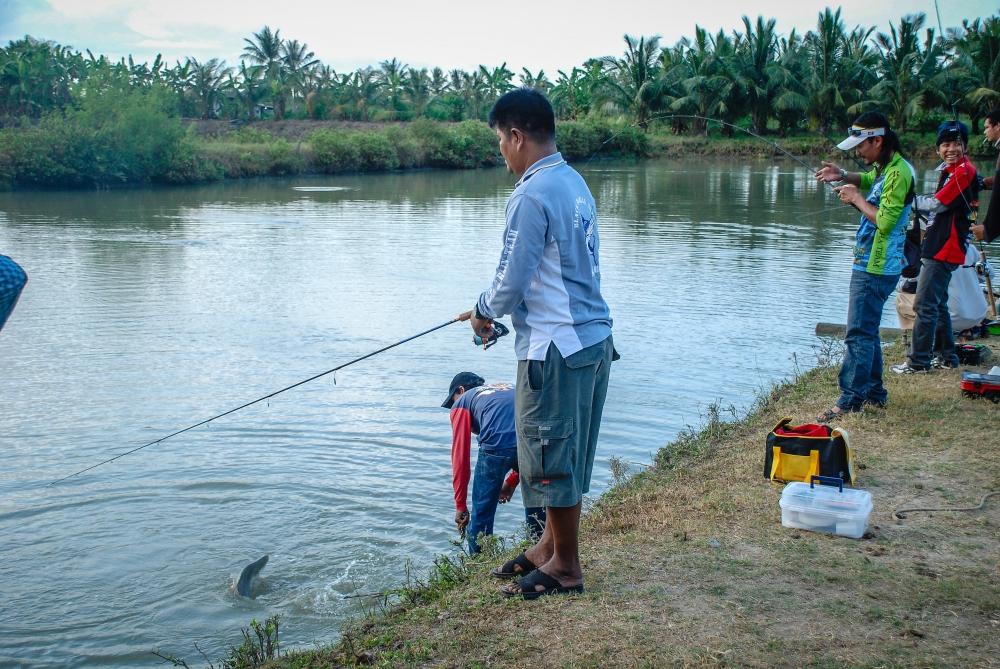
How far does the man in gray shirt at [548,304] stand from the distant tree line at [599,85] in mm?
31585

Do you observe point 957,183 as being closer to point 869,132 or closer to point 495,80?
point 869,132

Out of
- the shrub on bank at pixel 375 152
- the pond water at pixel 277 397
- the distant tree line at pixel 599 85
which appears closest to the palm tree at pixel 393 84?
the distant tree line at pixel 599 85

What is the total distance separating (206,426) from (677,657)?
5.93 meters

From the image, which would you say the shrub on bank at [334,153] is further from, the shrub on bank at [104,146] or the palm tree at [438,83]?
the palm tree at [438,83]

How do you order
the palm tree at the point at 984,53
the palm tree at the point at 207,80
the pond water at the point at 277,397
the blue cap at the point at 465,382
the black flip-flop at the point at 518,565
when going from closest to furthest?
the black flip-flop at the point at 518,565
the pond water at the point at 277,397
the blue cap at the point at 465,382
the palm tree at the point at 984,53
the palm tree at the point at 207,80

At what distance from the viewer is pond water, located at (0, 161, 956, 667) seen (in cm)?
527

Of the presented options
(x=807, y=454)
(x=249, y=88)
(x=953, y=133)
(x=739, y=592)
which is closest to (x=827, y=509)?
(x=807, y=454)

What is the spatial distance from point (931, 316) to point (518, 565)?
4676 millimetres

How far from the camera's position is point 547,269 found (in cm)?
347

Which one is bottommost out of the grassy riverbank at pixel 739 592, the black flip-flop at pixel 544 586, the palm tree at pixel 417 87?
the grassy riverbank at pixel 739 592

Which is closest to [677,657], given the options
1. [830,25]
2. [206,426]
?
[206,426]

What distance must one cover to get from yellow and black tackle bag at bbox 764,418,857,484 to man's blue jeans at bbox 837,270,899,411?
1124mm

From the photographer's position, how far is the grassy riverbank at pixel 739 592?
336 centimetres

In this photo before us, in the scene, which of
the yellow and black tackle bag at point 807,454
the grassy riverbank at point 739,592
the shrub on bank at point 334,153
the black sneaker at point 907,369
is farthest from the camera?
the shrub on bank at point 334,153
